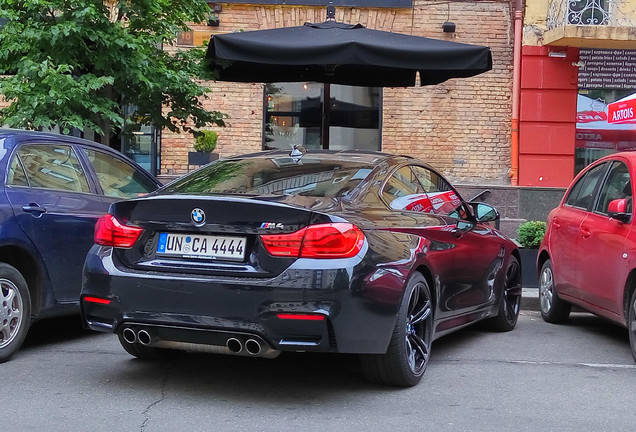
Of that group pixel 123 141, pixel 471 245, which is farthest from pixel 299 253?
pixel 123 141

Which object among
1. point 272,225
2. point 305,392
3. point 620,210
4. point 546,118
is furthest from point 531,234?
point 272,225

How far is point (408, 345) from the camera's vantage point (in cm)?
509

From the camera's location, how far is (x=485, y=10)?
14.3m

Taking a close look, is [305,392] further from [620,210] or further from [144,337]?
[620,210]

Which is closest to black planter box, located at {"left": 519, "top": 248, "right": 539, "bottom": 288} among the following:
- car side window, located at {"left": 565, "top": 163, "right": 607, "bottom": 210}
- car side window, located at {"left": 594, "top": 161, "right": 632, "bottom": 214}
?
car side window, located at {"left": 565, "top": 163, "right": 607, "bottom": 210}

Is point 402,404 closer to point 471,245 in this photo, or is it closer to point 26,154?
point 471,245

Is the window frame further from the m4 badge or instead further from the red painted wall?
the red painted wall

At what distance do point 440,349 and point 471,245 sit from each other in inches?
35.1

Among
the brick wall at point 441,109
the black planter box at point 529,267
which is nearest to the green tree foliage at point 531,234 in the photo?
the black planter box at point 529,267

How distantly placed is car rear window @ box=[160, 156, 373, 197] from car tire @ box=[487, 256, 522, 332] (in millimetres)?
2452

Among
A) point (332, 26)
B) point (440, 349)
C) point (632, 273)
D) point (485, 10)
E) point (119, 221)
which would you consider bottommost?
point (440, 349)

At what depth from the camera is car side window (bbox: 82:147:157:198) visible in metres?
6.91

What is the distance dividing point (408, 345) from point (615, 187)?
2848 mm

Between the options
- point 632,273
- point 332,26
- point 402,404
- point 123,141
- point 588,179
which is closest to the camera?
point 402,404
